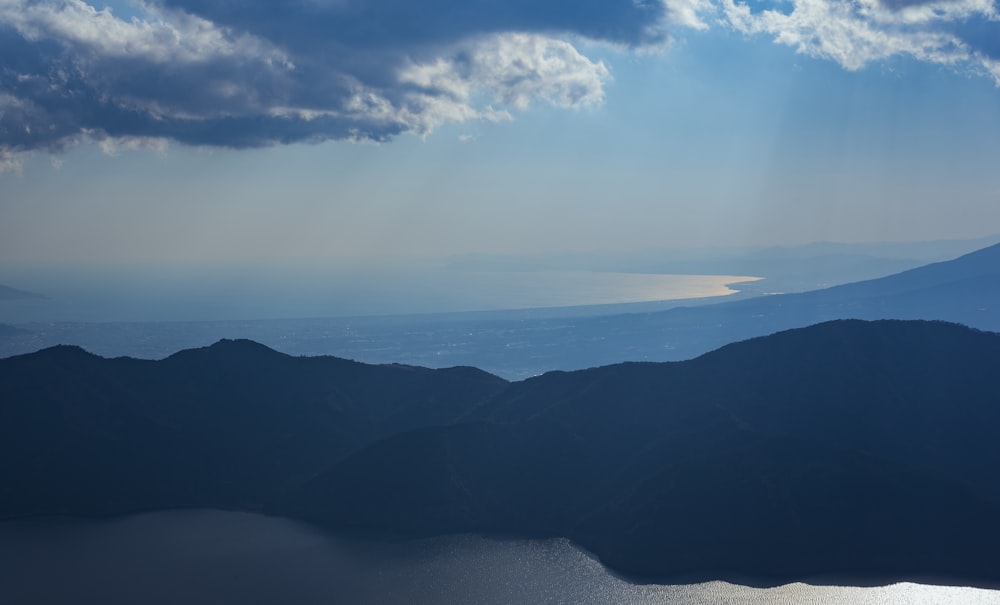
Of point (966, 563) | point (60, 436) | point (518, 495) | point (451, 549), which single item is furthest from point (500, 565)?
point (60, 436)

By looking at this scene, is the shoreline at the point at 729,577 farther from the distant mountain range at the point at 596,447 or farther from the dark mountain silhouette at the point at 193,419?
the dark mountain silhouette at the point at 193,419

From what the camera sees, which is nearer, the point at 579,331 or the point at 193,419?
the point at 193,419

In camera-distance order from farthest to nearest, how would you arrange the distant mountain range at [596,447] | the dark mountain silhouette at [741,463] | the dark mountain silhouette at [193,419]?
the dark mountain silhouette at [193,419]
the distant mountain range at [596,447]
the dark mountain silhouette at [741,463]

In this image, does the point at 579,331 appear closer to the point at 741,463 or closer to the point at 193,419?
the point at 193,419

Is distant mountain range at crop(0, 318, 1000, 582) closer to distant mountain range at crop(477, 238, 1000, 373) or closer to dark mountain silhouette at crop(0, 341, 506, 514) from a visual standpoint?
dark mountain silhouette at crop(0, 341, 506, 514)

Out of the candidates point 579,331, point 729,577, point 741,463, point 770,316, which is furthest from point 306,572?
point 770,316

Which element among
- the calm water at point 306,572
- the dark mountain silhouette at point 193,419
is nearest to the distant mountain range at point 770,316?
the dark mountain silhouette at point 193,419

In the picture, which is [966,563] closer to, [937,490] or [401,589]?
[937,490]
